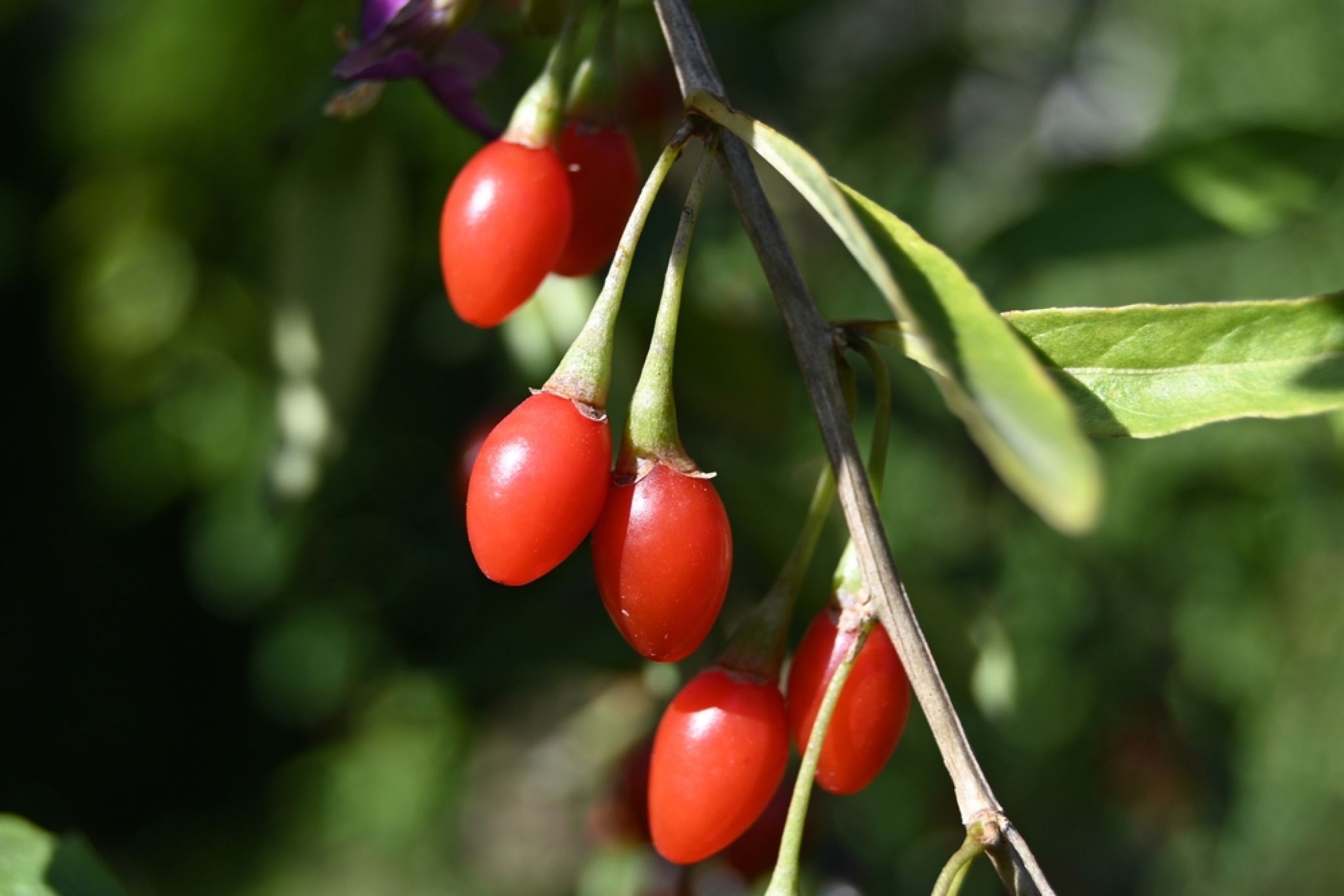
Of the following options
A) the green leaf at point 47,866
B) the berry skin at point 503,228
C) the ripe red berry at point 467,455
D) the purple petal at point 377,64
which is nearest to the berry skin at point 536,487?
the berry skin at point 503,228

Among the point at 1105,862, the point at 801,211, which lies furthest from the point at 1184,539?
the point at 801,211

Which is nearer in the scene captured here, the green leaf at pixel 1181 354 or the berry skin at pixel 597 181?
the green leaf at pixel 1181 354

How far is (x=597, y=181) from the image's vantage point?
88cm

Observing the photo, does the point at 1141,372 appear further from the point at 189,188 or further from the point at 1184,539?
the point at 1184,539

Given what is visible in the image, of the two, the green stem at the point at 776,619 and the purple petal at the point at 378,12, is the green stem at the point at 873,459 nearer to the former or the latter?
the green stem at the point at 776,619

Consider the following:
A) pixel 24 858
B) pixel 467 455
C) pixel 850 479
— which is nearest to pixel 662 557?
pixel 850 479

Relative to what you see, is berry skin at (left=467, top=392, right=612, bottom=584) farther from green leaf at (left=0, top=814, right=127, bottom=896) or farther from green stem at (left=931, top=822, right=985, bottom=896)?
green leaf at (left=0, top=814, right=127, bottom=896)

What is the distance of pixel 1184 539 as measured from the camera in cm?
265

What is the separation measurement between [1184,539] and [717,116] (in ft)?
7.62

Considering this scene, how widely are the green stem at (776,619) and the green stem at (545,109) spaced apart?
0.30 metres

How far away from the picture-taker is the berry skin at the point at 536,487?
0.65 meters

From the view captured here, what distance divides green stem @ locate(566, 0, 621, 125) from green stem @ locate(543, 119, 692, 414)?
201 millimetres

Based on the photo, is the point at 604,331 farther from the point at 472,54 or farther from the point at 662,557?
the point at 472,54

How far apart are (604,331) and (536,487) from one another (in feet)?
0.37
